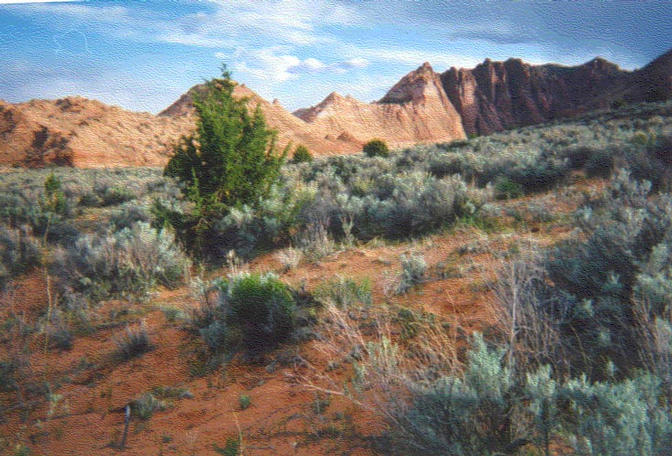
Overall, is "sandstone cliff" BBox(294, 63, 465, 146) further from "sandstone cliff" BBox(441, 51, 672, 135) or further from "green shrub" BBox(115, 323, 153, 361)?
"green shrub" BBox(115, 323, 153, 361)

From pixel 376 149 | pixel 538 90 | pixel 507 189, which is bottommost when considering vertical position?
pixel 507 189

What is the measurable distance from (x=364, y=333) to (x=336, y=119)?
135 ft

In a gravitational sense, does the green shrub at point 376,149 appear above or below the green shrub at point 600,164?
above

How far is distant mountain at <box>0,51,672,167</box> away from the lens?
3334 centimetres

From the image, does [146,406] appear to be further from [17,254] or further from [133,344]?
[17,254]

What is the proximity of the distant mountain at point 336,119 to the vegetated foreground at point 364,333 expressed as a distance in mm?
24688

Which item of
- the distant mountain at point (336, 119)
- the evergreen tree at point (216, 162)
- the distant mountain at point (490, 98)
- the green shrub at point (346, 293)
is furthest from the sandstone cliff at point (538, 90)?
the green shrub at point (346, 293)

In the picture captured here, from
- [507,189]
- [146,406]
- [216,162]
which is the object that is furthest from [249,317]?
[507,189]

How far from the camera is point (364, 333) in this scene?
3311mm

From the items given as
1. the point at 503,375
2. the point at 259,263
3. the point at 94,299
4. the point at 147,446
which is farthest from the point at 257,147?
the point at 503,375

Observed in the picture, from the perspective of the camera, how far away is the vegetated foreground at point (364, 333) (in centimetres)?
174

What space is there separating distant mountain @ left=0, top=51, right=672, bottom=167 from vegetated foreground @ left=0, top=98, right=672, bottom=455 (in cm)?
2469

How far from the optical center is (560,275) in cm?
293

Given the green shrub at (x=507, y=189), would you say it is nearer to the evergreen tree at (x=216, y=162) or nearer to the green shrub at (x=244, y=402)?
the evergreen tree at (x=216, y=162)
